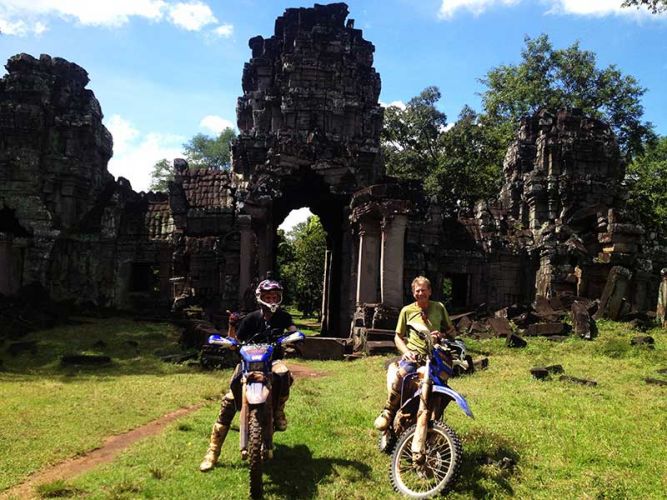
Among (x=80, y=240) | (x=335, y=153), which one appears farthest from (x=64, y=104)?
(x=335, y=153)

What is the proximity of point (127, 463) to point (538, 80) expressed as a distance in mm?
34915

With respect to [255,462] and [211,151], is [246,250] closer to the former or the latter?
[255,462]

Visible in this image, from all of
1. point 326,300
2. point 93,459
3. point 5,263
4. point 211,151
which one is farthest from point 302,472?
point 211,151

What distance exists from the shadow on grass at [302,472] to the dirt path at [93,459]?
1746mm

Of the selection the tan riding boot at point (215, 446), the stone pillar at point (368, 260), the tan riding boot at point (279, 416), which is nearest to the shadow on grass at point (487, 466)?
the tan riding boot at point (279, 416)

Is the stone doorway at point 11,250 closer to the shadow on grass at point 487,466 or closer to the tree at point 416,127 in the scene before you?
the shadow on grass at point 487,466

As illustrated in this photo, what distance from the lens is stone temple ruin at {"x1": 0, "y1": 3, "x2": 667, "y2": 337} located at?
19.2 m

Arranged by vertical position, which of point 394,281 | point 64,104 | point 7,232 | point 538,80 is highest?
point 538,80

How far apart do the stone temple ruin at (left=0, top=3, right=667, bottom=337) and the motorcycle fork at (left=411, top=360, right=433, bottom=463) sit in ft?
43.6

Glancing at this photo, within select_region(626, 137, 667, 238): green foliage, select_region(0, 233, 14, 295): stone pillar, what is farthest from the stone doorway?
select_region(626, 137, 667, 238): green foliage

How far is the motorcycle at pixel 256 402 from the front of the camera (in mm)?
4238

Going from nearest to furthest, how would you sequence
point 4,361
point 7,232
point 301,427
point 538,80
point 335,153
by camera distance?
point 301,427, point 4,361, point 335,153, point 7,232, point 538,80

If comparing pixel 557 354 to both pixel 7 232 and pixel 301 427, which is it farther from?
pixel 7 232

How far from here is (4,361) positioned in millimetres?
11633
